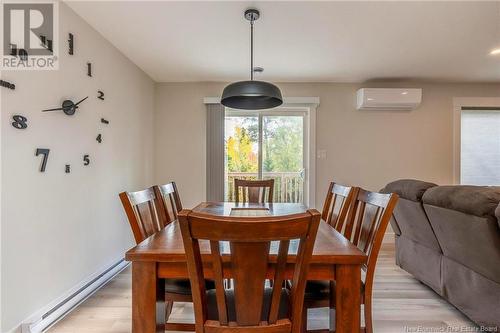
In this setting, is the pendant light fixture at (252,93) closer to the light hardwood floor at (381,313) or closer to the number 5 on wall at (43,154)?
the number 5 on wall at (43,154)

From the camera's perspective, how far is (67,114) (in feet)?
7.36

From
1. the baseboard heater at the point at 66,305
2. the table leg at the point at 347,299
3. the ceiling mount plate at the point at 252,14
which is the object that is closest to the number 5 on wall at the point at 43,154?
the baseboard heater at the point at 66,305

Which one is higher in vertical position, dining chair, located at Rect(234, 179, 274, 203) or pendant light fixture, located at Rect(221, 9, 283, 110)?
pendant light fixture, located at Rect(221, 9, 283, 110)

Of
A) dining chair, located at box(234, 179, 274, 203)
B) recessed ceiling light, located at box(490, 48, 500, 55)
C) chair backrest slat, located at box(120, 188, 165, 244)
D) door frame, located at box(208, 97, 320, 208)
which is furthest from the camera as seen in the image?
door frame, located at box(208, 97, 320, 208)

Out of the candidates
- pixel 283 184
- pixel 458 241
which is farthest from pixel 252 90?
pixel 283 184

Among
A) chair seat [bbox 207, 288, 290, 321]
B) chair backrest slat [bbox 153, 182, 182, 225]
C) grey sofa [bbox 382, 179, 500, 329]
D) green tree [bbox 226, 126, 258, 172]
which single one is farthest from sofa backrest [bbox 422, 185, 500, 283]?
green tree [bbox 226, 126, 258, 172]

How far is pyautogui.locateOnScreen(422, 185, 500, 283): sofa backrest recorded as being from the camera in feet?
5.21

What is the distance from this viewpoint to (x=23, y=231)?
1823 mm

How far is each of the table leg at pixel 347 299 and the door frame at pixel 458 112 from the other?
3.89 m

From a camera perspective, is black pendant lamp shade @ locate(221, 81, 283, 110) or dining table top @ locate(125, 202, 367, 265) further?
black pendant lamp shade @ locate(221, 81, 283, 110)

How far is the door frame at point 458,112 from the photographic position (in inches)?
165

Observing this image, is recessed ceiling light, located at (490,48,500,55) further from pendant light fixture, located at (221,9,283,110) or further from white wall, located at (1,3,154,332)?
white wall, located at (1,3,154,332)

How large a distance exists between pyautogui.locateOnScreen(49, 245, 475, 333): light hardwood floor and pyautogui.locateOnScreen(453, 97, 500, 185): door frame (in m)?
2.32

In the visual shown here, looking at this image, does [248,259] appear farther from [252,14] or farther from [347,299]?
[252,14]
